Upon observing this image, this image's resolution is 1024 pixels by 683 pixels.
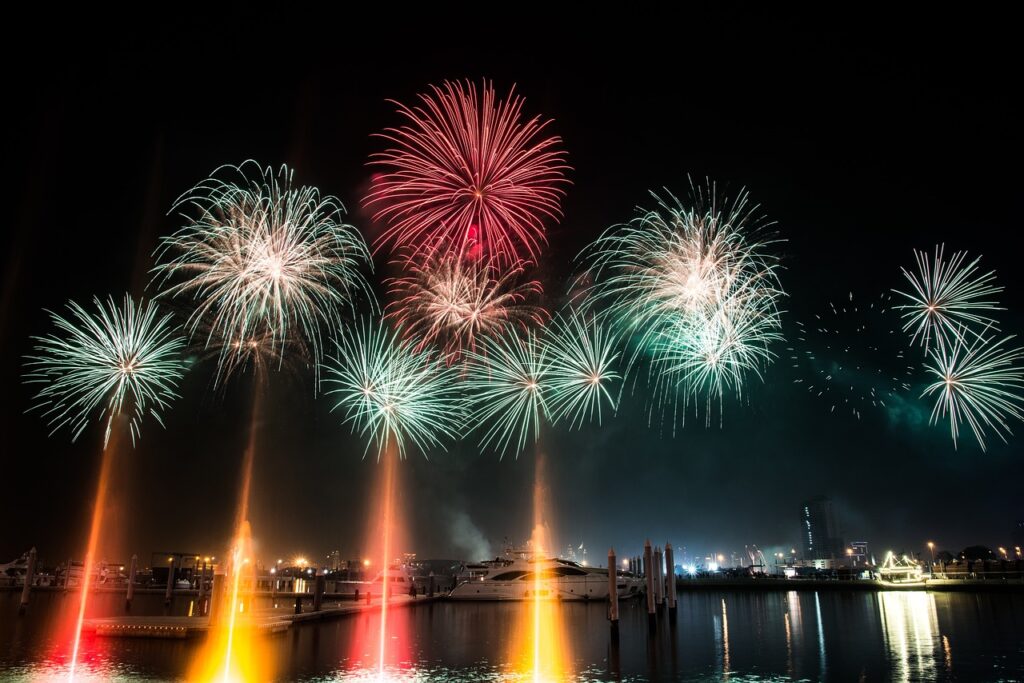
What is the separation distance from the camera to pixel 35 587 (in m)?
65.5

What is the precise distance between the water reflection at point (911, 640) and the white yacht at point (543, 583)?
2262 centimetres

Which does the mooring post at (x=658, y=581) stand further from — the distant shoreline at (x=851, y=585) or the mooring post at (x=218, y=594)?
the distant shoreline at (x=851, y=585)

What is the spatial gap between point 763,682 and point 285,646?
17014mm

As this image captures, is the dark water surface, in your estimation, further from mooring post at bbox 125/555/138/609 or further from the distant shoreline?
the distant shoreline

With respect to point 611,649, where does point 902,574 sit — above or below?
above

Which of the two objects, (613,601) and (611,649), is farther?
(613,601)

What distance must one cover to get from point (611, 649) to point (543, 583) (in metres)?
34.7

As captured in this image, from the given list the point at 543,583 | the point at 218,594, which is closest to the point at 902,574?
the point at 543,583

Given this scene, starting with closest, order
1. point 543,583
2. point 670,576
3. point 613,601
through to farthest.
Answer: point 613,601 < point 670,576 < point 543,583

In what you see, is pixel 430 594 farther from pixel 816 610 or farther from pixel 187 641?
pixel 187 641

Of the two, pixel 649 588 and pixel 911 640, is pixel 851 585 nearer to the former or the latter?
pixel 649 588

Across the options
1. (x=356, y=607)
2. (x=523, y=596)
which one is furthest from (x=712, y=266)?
(x=523, y=596)

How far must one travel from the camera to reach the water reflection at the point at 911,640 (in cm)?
2048

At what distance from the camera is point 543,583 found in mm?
59406
